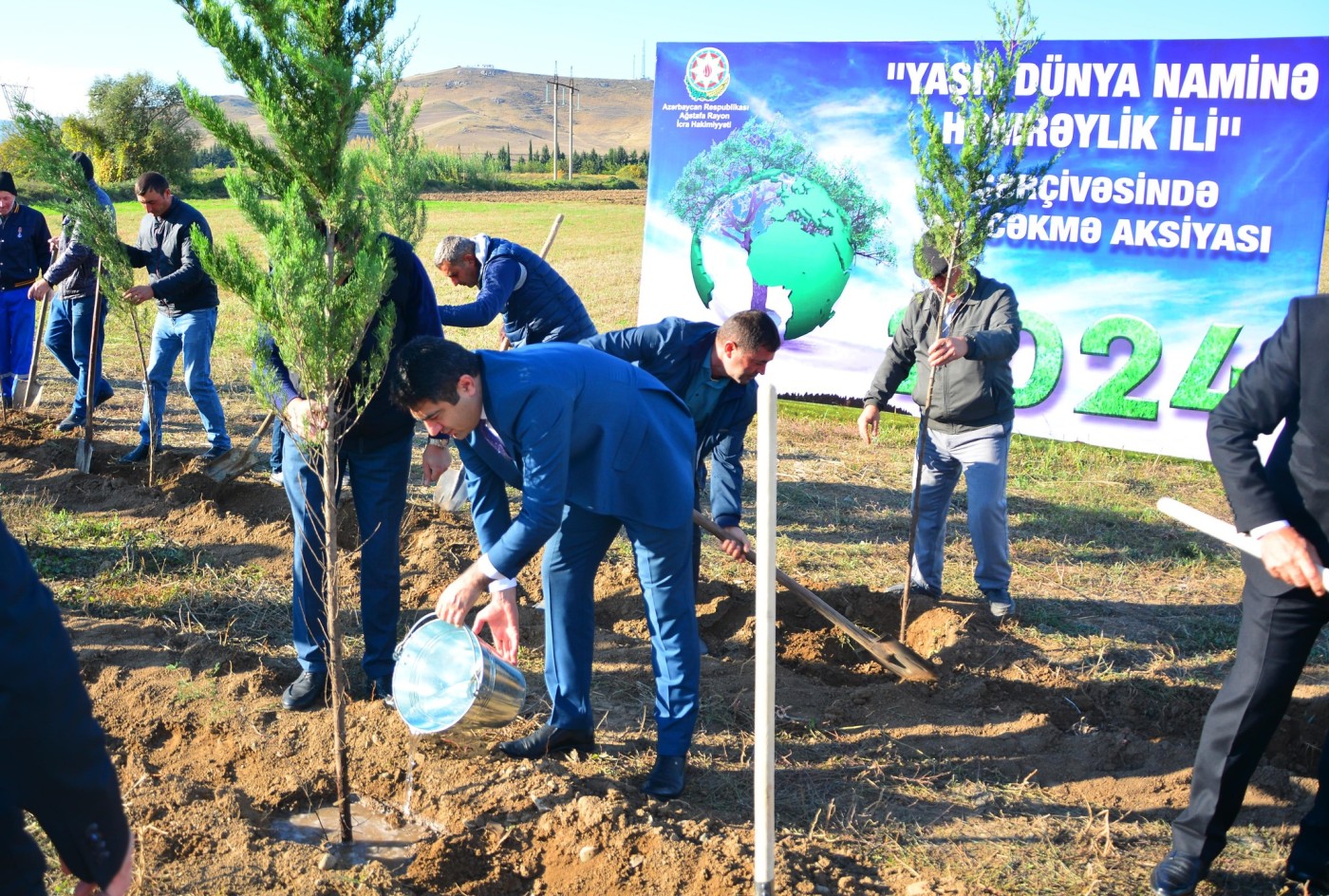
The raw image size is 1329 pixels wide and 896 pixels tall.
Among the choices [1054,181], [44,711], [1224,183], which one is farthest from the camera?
[1054,181]

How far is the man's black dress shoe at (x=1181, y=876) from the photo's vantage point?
10.9 feet

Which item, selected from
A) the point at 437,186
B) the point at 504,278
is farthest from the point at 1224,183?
the point at 437,186

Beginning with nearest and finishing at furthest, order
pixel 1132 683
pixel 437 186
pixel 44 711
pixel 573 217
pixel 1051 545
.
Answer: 1. pixel 44 711
2. pixel 1132 683
3. pixel 1051 545
4. pixel 573 217
5. pixel 437 186

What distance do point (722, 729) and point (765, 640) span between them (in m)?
1.98

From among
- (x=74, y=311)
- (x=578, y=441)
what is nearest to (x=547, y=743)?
(x=578, y=441)

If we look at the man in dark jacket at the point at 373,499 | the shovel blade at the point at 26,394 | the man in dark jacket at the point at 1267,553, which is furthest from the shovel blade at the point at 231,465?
the man in dark jacket at the point at 1267,553

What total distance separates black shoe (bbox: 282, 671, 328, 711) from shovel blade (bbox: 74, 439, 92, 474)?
412 centimetres

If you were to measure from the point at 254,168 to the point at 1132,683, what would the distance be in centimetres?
440

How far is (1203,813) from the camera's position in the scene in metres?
3.29

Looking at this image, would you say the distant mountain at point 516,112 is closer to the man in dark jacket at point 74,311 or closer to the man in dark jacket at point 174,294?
the man in dark jacket at point 74,311

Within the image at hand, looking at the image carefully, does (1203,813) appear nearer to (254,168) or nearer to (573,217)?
(254,168)

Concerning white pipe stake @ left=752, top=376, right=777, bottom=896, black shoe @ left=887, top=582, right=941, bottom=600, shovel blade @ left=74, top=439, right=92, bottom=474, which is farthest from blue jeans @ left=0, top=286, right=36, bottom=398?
white pipe stake @ left=752, top=376, right=777, bottom=896

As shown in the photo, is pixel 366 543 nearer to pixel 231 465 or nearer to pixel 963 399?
pixel 963 399

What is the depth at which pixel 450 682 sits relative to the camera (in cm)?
376
